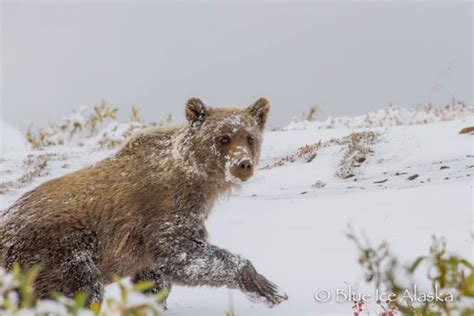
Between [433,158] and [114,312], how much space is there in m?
8.97

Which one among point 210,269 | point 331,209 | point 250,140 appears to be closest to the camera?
point 210,269

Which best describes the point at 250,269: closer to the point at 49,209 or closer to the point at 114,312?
the point at 49,209

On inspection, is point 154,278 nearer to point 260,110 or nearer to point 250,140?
point 250,140

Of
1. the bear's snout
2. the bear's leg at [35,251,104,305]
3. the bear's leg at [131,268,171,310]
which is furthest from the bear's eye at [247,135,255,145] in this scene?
the bear's leg at [35,251,104,305]

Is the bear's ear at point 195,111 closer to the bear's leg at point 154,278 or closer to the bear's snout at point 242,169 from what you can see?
the bear's snout at point 242,169

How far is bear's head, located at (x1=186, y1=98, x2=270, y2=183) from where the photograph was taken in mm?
5301

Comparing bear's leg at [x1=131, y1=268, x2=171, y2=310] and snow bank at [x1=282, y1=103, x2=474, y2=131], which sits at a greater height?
snow bank at [x1=282, y1=103, x2=474, y2=131]

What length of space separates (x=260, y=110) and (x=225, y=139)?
58cm

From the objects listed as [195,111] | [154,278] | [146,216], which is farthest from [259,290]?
[195,111]

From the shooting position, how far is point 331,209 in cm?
805

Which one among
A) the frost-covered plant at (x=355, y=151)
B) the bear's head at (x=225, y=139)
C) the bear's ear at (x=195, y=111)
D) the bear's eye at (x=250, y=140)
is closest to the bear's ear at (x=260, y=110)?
the bear's head at (x=225, y=139)

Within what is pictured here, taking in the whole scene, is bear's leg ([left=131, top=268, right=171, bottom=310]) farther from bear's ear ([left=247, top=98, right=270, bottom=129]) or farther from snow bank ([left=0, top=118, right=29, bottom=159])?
snow bank ([left=0, top=118, right=29, bottom=159])

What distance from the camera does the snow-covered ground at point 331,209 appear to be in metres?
5.86

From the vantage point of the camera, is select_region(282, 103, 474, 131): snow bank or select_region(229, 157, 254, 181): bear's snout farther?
select_region(282, 103, 474, 131): snow bank
